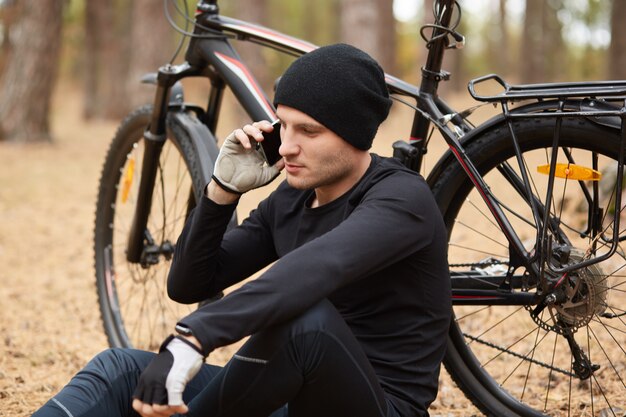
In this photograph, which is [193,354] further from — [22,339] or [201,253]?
[22,339]

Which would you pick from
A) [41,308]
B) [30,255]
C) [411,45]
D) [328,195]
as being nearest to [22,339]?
[41,308]

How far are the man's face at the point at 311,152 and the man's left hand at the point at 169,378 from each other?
1.86 feet

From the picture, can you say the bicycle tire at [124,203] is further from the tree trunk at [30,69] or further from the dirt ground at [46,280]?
the tree trunk at [30,69]

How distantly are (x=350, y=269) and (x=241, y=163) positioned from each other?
1.92ft

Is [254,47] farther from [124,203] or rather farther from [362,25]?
[124,203]

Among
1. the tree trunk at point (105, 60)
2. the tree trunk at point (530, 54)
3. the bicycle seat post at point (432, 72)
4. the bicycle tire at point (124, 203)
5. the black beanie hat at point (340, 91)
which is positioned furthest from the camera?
the tree trunk at point (105, 60)

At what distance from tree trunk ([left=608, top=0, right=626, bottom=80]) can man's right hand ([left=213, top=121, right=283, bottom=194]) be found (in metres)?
9.61

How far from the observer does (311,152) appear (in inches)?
85.2

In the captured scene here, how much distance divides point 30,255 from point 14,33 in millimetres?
6372

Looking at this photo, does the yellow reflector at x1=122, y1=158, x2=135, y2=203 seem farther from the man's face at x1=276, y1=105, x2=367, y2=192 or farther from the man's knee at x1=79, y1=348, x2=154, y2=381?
the man's face at x1=276, y1=105, x2=367, y2=192

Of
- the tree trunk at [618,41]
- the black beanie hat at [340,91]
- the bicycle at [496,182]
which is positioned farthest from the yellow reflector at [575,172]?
the tree trunk at [618,41]

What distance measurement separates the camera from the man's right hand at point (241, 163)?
91.6 inches

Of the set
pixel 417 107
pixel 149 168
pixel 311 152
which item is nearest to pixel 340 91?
pixel 311 152

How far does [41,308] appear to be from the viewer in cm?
480
